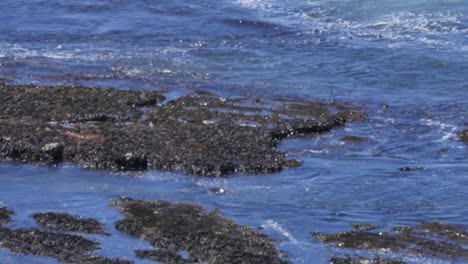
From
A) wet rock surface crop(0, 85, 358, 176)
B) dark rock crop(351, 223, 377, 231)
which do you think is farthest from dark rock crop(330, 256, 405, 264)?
wet rock surface crop(0, 85, 358, 176)

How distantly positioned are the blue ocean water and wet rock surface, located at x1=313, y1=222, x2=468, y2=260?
337 millimetres

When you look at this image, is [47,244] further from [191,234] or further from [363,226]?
[363,226]

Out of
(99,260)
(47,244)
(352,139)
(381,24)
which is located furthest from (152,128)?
(381,24)

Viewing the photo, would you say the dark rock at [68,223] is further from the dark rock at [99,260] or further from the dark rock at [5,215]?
the dark rock at [99,260]

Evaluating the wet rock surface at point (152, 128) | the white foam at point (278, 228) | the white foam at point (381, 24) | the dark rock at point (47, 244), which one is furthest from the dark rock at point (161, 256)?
the white foam at point (381, 24)

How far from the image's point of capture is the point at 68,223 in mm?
19234

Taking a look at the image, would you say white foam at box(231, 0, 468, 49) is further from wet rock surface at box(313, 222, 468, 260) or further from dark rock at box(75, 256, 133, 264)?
dark rock at box(75, 256, 133, 264)

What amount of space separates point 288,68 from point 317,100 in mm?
3878

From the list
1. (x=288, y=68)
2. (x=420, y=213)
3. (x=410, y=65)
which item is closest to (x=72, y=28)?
(x=288, y=68)

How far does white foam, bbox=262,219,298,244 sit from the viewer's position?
19.0 m

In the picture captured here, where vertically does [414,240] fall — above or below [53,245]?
below

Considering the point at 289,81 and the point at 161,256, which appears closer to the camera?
the point at 161,256

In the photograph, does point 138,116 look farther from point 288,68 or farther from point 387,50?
point 387,50

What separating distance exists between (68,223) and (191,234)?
2260 millimetres
